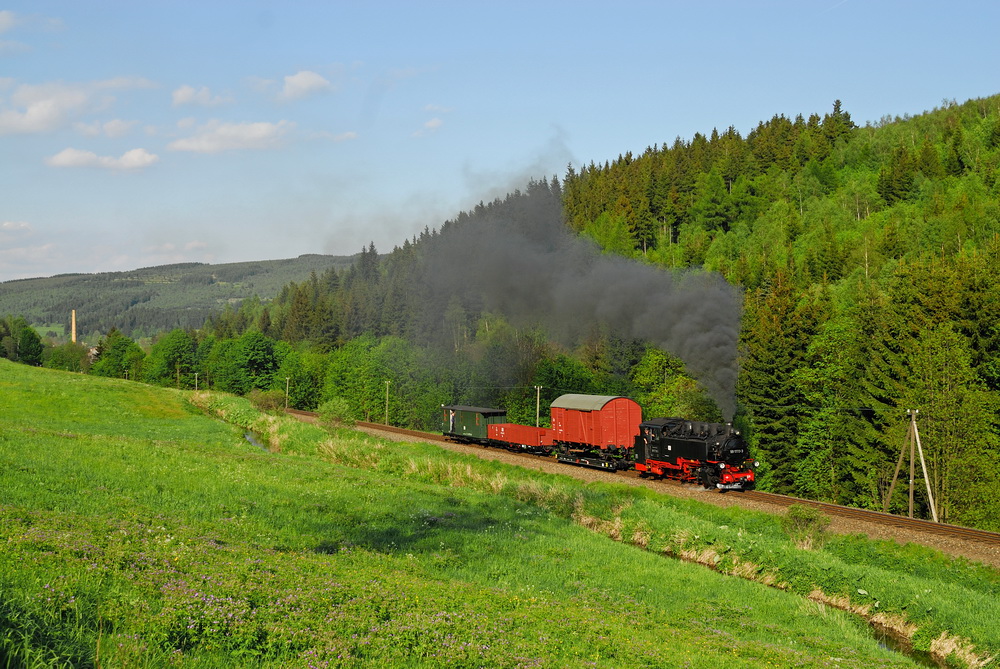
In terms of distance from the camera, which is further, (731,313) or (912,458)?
(731,313)

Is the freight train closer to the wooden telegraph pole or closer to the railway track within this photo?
the railway track

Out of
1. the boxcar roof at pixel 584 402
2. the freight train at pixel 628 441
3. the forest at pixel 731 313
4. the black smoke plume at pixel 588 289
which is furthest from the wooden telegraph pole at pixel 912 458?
the boxcar roof at pixel 584 402

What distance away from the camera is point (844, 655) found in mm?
15500

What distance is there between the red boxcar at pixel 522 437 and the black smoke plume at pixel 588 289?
11098mm

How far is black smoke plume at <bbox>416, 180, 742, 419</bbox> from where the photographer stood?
4600 centimetres

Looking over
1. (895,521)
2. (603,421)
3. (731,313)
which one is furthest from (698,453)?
(731,313)

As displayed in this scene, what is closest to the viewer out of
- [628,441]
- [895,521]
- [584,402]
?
[895,521]

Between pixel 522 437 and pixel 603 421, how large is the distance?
10.4 metres

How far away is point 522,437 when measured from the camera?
51.5 m

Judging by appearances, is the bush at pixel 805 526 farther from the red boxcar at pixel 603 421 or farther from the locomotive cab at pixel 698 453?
the red boxcar at pixel 603 421

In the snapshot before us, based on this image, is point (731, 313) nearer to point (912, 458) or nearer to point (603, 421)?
point (603, 421)

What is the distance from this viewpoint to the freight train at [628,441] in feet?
116

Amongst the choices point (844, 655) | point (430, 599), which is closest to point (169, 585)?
point (430, 599)

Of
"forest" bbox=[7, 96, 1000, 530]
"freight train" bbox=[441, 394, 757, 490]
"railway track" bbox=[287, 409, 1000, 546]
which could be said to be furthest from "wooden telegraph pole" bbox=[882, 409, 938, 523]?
"freight train" bbox=[441, 394, 757, 490]
